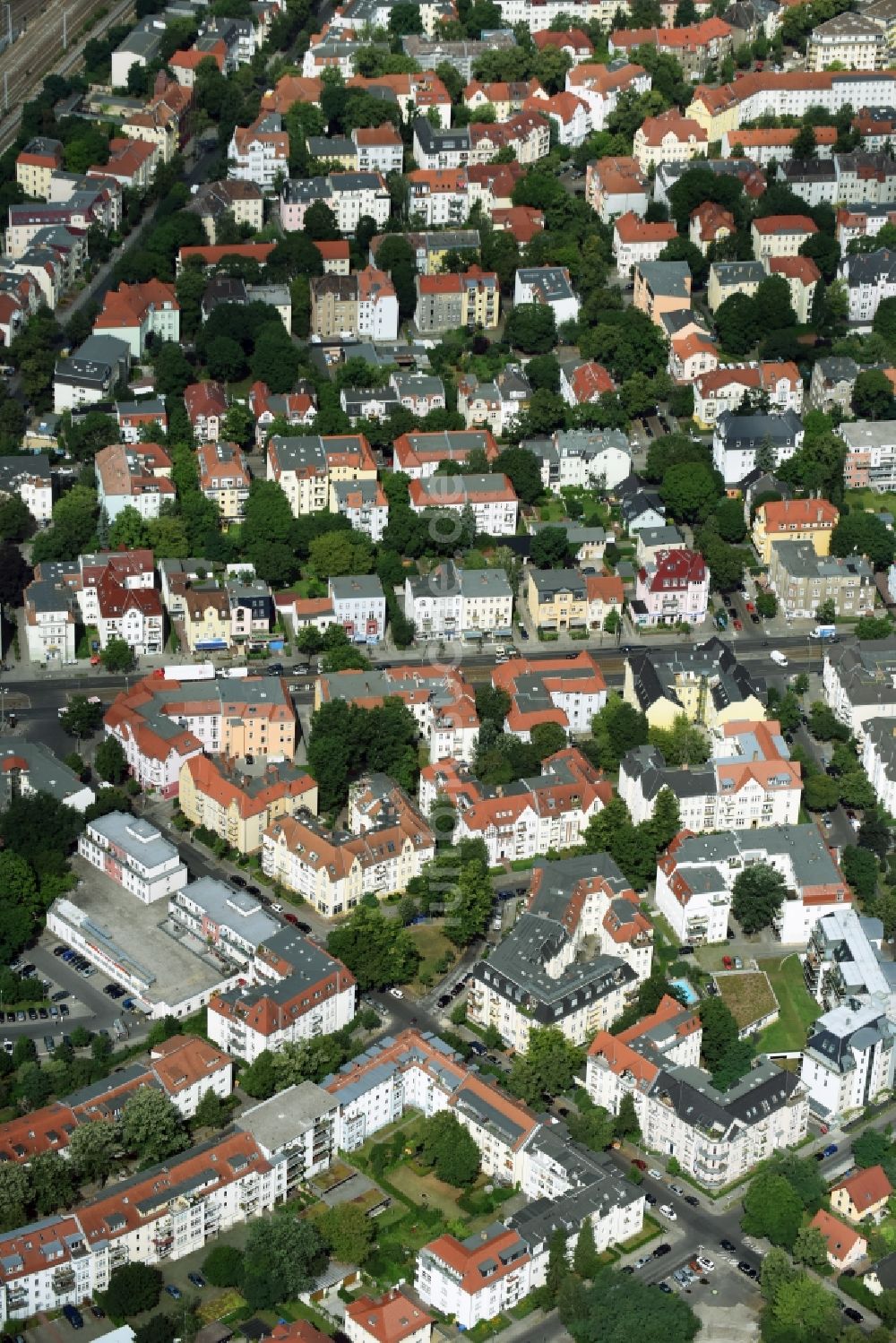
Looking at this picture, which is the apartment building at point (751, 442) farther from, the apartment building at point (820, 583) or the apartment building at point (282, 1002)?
the apartment building at point (282, 1002)

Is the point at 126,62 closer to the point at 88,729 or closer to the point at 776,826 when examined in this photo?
the point at 88,729

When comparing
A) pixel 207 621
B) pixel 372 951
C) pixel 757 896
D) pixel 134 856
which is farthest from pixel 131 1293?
pixel 207 621

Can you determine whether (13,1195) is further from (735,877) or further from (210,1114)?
(735,877)

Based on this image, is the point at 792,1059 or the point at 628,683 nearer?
the point at 792,1059

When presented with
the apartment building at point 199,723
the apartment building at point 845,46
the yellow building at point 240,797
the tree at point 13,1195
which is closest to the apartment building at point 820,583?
the apartment building at point 199,723

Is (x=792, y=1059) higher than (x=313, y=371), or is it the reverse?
(x=313, y=371)

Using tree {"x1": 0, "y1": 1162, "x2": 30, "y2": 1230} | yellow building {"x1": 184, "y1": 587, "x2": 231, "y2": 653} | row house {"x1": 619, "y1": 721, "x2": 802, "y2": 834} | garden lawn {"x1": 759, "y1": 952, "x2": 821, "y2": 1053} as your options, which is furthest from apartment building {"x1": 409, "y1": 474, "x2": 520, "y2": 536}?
tree {"x1": 0, "y1": 1162, "x2": 30, "y2": 1230}

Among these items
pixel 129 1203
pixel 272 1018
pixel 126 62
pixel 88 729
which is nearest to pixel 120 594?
pixel 88 729
